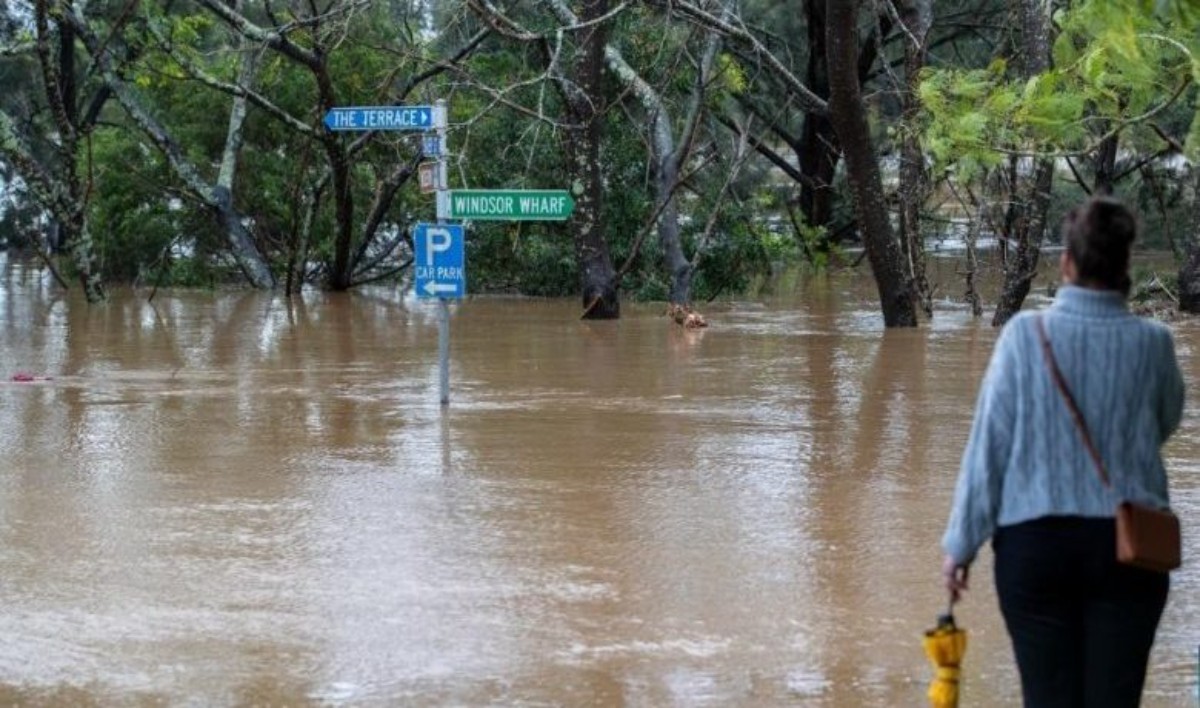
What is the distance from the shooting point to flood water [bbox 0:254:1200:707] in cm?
585

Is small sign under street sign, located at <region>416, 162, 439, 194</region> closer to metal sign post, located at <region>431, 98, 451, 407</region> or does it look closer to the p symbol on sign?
metal sign post, located at <region>431, 98, 451, 407</region>

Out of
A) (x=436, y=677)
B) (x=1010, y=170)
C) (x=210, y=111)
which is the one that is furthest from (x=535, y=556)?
(x=210, y=111)

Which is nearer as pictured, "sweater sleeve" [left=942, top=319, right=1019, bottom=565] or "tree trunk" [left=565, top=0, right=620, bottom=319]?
"sweater sleeve" [left=942, top=319, right=1019, bottom=565]

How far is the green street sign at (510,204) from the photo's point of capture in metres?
11.8

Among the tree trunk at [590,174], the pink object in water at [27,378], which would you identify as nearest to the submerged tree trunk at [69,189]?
the tree trunk at [590,174]

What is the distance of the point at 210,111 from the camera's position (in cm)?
3044

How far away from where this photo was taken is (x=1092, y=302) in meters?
4.18

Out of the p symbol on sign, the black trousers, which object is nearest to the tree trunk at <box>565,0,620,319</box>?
the p symbol on sign

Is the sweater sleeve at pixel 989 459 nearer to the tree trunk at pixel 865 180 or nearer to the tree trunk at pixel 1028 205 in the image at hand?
the tree trunk at pixel 865 180

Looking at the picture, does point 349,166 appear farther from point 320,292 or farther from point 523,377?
point 523,377

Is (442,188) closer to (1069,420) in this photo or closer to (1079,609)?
(1069,420)

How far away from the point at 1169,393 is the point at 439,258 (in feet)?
26.5

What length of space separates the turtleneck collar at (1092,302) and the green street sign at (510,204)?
25.3 feet

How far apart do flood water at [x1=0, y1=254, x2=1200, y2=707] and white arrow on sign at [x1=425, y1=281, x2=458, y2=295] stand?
889 mm
